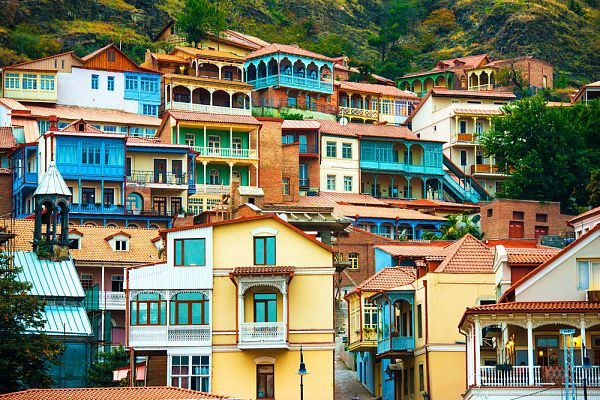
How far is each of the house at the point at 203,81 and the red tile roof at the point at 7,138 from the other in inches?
743

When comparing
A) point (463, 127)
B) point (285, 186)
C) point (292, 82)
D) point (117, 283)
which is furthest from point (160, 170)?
point (463, 127)

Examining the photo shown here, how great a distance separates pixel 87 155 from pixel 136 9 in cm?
6619

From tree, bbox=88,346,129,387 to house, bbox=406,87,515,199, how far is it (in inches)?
2514

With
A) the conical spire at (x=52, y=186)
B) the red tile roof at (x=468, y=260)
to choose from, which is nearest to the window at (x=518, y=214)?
the red tile roof at (x=468, y=260)

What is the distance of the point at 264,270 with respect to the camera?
71188 millimetres

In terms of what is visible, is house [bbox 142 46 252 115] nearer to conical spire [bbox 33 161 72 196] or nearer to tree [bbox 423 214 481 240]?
tree [bbox 423 214 481 240]

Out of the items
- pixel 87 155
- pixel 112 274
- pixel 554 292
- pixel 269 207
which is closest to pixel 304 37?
pixel 87 155

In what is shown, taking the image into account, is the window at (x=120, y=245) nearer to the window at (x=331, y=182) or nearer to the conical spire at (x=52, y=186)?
the conical spire at (x=52, y=186)

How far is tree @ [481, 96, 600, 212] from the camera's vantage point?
120 meters

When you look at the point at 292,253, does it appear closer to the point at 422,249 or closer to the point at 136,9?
the point at 422,249

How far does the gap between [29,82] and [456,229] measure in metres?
40.8

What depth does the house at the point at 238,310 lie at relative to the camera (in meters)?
71.2

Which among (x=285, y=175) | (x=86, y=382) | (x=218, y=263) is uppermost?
(x=285, y=175)

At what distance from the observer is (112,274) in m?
87.0
